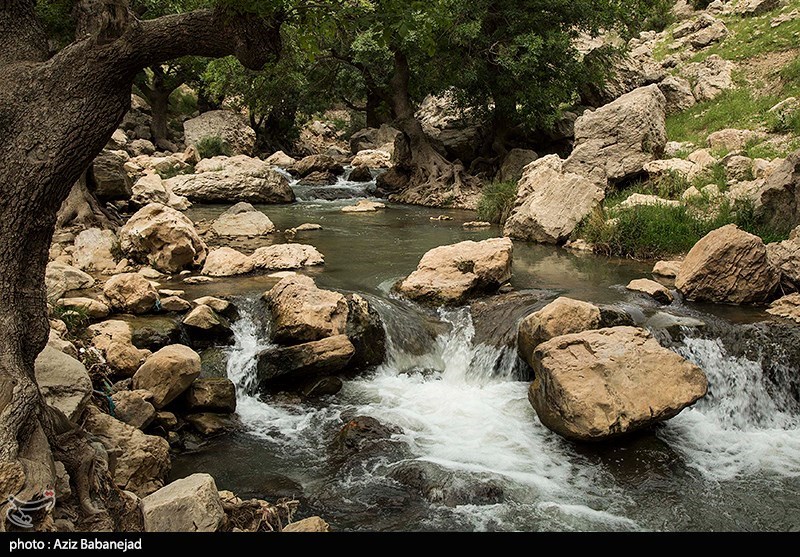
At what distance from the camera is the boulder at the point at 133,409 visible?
6.55 metres

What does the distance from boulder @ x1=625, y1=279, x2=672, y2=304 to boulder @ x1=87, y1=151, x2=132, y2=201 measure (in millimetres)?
11739

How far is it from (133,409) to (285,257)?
6.01m

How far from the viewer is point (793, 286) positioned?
31.6ft

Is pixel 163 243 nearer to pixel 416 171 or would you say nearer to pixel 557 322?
pixel 557 322

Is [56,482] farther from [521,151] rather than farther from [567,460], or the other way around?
[521,151]

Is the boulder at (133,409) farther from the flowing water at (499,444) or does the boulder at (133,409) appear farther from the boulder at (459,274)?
the boulder at (459,274)

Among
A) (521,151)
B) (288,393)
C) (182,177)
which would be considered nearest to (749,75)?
(521,151)

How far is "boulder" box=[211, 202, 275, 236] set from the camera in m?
15.2

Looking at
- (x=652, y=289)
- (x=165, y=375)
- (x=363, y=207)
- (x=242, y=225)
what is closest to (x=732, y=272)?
(x=652, y=289)

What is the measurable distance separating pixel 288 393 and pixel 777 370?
6151 millimetres

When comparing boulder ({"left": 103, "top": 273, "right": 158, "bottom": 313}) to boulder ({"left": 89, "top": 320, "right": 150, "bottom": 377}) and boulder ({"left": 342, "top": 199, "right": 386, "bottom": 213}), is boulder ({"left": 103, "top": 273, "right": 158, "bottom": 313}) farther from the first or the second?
boulder ({"left": 342, "top": 199, "right": 386, "bottom": 213})

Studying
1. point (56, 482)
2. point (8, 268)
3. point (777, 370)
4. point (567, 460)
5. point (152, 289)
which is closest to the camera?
point (56, 482)

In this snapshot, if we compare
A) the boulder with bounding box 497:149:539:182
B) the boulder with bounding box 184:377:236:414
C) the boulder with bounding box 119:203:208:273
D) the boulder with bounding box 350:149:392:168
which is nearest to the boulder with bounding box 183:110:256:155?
the boulder with bounding box 350:149:392:168

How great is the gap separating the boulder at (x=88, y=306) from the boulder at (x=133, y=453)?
2934 mm
